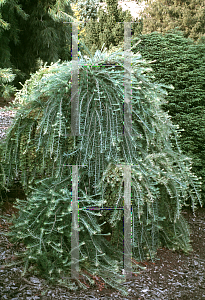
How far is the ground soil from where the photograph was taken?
1.65 meters

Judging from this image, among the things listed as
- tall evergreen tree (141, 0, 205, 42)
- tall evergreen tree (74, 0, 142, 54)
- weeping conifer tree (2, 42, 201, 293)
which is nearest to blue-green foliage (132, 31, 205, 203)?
weeping conifer tree (2, 42, 201, 293)

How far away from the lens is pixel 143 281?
1985 mm

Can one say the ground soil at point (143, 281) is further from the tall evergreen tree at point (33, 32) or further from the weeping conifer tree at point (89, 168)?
the tall evergreen tree at point (33, 32)

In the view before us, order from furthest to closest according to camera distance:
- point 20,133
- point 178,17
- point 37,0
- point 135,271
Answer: point 178,17 < point 37,0 < point 20,133 < point 135,271

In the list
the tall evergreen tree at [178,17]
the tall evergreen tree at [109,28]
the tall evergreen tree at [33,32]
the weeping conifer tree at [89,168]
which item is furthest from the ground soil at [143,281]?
the tall evergreen tree at [178,17]

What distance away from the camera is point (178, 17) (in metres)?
7.89

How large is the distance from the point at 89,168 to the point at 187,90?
7.43 ft

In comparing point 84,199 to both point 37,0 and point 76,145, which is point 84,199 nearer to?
point 76,145

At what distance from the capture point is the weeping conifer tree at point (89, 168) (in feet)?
6.14

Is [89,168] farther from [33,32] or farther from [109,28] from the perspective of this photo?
[109,28]

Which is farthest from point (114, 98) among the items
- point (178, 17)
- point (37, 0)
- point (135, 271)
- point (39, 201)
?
point (178, 17)

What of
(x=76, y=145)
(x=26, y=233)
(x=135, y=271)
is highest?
(x=76, y=145)

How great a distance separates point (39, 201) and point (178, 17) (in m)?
7.52

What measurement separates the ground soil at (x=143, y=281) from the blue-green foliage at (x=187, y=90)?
58.0 inches
